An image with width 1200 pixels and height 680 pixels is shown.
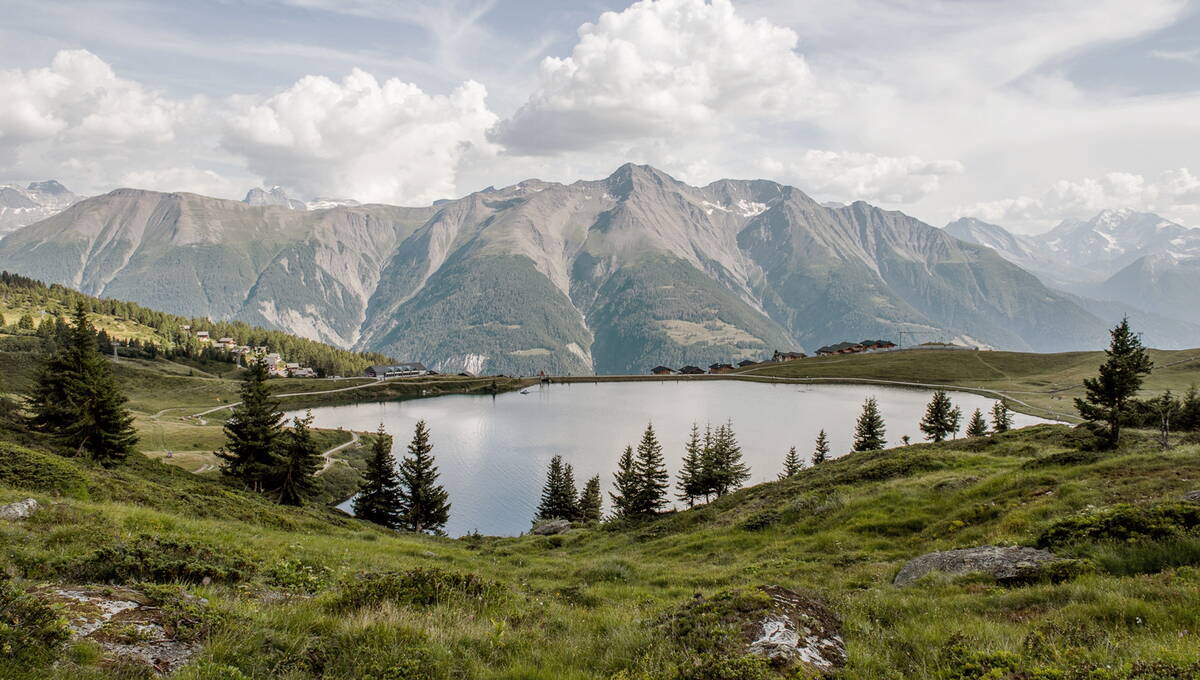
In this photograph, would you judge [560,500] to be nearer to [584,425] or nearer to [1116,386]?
[1116,386]

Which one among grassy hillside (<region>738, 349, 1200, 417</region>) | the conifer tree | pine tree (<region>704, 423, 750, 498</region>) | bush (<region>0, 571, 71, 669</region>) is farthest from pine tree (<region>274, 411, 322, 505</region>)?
grassy hillside (<region>738, 349, 1200, 417</region>)

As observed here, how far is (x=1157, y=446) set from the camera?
24.2 metres

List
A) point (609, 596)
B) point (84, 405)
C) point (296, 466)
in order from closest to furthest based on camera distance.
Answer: point (609, 596), point (84, 405), point (296, 466)

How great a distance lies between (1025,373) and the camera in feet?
547

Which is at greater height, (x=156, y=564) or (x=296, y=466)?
(x=156, y=564)

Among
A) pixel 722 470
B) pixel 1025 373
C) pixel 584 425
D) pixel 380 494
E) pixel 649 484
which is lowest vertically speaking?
pixel 584 425

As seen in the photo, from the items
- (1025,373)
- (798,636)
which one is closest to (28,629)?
(798,636)

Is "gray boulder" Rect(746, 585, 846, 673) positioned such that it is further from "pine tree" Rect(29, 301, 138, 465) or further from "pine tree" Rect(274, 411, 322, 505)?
"pine tree" Rect(274, 411, 322, 505)

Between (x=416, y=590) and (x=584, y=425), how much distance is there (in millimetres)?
116868

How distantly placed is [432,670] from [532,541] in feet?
95.1

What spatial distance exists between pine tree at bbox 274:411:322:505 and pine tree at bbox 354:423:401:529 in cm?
706

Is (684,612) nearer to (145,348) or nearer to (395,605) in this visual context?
(395,605)

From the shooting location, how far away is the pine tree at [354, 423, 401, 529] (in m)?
52.5

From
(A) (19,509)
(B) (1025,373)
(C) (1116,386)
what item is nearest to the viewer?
(A) (19,509)
